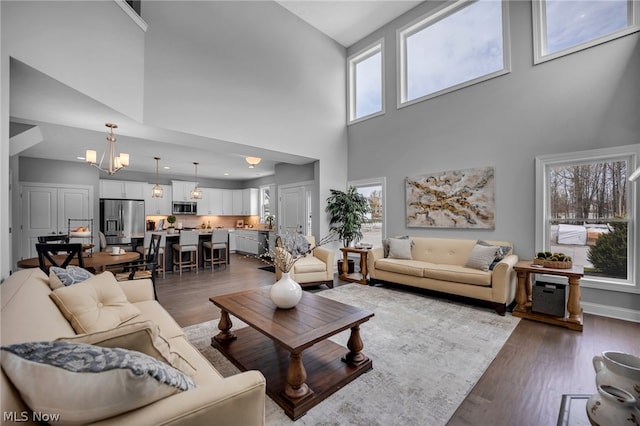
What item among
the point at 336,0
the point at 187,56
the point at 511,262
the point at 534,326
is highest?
the point at 336,0

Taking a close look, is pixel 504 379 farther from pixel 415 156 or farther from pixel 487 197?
pixel 415 156

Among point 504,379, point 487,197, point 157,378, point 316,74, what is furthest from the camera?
point 316,74

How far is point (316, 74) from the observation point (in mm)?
5895

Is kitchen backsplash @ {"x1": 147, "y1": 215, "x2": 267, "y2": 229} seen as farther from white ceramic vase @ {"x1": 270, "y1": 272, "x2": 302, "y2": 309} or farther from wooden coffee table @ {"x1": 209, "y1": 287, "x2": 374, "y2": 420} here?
white ceramic vase @ {"x1": 270, "y1": 272, "x2": 302, "y2": 309}

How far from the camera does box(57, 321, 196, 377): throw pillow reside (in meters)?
0.98

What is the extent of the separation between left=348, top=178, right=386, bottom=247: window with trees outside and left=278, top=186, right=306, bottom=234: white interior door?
1445mm

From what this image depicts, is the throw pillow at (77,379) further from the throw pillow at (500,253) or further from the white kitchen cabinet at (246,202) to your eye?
the white kitchen cabinet at (246,202)

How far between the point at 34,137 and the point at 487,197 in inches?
262

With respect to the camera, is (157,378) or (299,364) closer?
(157,378)

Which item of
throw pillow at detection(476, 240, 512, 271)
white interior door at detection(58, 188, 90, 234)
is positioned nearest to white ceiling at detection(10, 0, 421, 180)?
white interior door at detection(58, 188, 90, 234)

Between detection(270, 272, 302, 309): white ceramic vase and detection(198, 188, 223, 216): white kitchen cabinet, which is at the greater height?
detection(198, 188, 223, 216): white kitchen cabinet

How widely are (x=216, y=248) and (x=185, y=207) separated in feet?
10.7

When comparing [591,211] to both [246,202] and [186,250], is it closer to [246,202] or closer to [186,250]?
[186,250]

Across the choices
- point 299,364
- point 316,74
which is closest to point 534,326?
point 299,364
